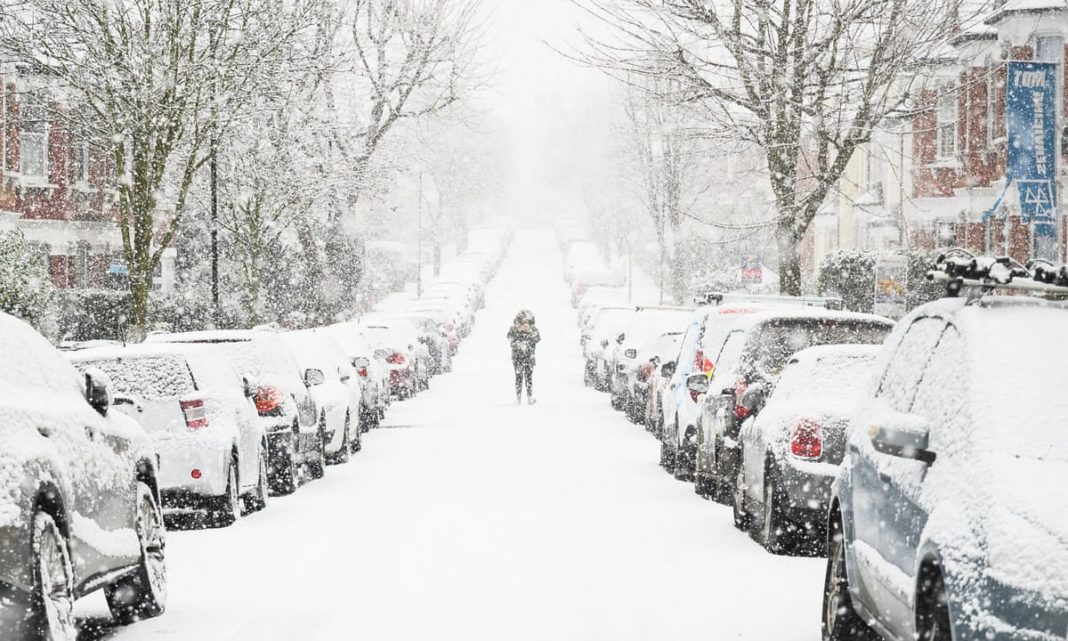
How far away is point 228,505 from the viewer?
1440 cm

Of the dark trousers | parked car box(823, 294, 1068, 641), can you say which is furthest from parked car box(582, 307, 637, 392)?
parked car box(823, 294, 1068, 641)

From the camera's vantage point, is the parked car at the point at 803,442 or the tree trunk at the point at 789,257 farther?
the tree trunk at the point at 789,257

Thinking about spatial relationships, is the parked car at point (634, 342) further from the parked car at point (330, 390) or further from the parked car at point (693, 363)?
the parked car at point (693, 363)

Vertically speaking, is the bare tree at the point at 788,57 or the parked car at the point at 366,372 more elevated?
the bare tree at the point at 788,57

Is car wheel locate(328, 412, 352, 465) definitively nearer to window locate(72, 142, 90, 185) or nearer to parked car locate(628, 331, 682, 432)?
parked car locate(628, 331, 682, 432)

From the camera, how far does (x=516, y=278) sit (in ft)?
348

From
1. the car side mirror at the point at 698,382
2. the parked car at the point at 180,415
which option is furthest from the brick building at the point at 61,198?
the car side mirror at the point at 698,382

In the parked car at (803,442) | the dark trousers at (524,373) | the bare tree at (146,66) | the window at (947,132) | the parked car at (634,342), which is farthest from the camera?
the window at (947,132)

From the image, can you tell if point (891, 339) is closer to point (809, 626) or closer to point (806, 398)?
point (809, 626)

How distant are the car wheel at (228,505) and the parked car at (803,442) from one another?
4.50 meters

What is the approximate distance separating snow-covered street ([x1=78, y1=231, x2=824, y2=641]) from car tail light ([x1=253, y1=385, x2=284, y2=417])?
916mm

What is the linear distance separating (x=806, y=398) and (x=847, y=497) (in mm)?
4209

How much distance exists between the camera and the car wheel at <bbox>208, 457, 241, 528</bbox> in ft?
47.0

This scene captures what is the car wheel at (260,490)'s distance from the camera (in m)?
15.6
